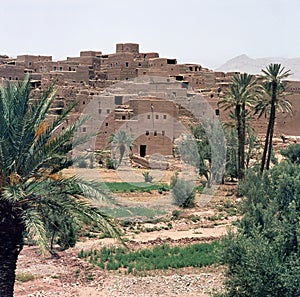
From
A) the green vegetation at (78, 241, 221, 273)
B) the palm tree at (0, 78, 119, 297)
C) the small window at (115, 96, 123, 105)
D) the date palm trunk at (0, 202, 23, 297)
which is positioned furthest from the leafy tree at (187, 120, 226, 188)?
the date palm trunk at (0, 202, 23, 297)

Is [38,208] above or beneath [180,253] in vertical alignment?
above

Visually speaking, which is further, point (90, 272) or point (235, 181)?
point (235, 181)

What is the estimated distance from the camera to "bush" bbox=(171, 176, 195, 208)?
2681 cm

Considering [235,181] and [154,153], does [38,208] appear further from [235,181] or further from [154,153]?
[154,153]

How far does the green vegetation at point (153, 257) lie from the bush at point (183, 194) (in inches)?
340

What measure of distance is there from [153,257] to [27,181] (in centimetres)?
736

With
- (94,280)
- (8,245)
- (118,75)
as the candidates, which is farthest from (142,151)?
(8,245)

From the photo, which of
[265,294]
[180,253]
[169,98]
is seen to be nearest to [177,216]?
[180,253]

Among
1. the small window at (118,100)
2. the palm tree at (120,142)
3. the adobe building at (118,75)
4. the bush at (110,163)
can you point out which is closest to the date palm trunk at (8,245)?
the palm tree at (120,142)

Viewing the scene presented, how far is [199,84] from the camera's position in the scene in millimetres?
48250

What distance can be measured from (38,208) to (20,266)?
6.47 metres

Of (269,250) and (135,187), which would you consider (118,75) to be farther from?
(269,250)

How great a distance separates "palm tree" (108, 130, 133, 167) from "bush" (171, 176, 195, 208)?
11.3 metres

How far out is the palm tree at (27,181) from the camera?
9297 mm
